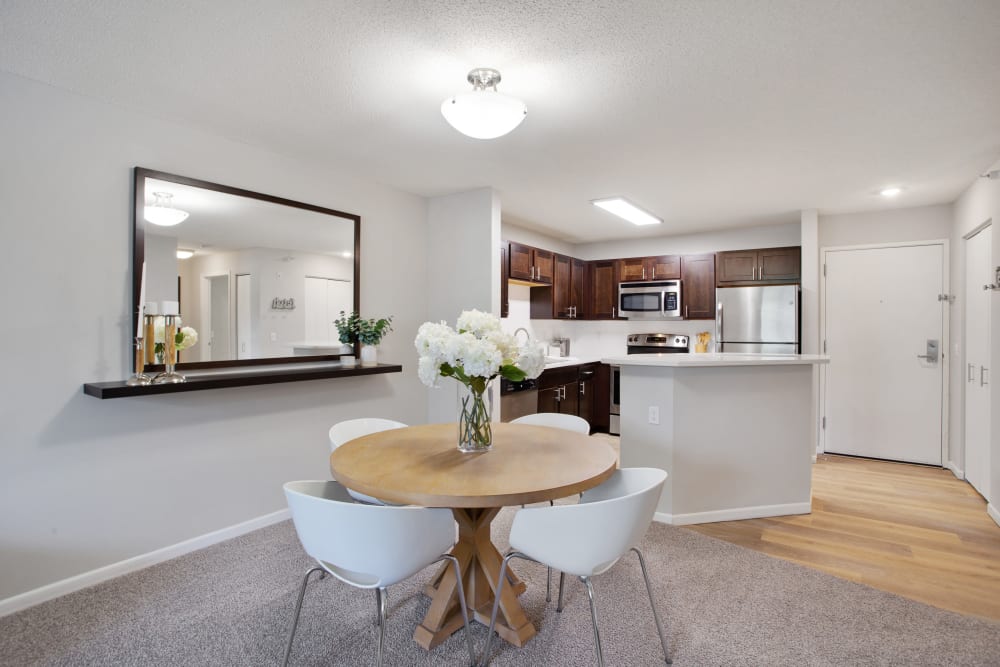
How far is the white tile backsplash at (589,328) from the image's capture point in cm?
574

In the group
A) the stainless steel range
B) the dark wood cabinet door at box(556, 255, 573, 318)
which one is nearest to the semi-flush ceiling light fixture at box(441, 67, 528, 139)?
the dark wood cabinet door at box(556, 255, 573, 318)

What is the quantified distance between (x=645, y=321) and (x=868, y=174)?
289 centimetres

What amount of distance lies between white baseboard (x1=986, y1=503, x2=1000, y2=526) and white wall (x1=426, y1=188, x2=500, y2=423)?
3.33 metres

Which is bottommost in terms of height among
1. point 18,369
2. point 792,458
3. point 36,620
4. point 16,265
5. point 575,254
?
point 36,620

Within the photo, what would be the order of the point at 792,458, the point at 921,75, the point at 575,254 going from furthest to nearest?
the point at 575,254, the point at 792,458, the point at 921,75

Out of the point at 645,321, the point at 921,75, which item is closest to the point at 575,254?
the point at 645,321

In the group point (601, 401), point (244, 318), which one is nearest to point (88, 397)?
point (244, 318)

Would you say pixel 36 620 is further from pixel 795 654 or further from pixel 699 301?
pixel 699 301

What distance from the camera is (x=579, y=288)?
623 cm

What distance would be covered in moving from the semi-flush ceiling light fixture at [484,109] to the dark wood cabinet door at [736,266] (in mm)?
4038

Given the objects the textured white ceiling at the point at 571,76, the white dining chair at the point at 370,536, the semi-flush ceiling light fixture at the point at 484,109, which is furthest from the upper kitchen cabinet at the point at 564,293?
the white dining chair at the point at 370,536

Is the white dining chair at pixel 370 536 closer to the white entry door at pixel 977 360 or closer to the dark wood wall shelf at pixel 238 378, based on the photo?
the dark wood wall shelf at pixel 238 378

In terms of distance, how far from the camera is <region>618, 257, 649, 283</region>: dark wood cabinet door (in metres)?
5.95

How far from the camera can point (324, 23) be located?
72.3 inches
